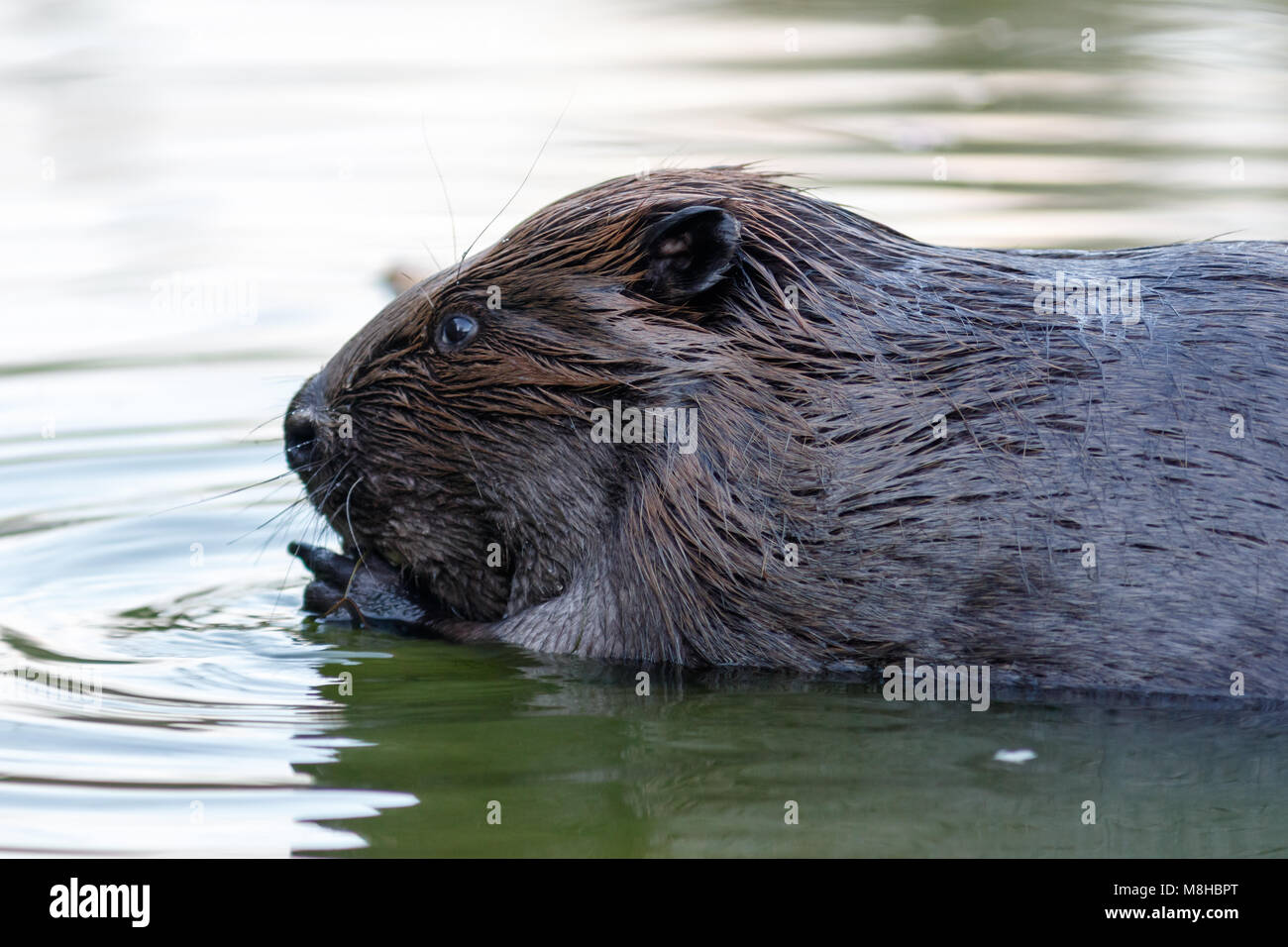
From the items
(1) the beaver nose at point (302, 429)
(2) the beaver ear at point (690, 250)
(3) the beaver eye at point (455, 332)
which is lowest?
(1) the beaver nose at point (302, 429)

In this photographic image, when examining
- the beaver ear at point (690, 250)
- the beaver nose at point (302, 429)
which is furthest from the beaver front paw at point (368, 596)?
the beaver ear at point (690, 250)

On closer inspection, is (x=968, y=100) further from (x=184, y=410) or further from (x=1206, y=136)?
(x=184, y=410)

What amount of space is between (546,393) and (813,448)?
959 millimetres

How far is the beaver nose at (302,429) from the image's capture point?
→ 659 centimetres

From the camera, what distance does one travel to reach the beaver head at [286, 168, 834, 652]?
5.86 m

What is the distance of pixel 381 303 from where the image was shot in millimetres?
10609

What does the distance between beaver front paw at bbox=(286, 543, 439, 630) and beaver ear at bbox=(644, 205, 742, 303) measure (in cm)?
149

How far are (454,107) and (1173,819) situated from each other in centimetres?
1130

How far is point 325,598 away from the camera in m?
6.63

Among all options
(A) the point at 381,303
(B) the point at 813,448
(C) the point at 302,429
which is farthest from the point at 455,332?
(A) the point at 381,303

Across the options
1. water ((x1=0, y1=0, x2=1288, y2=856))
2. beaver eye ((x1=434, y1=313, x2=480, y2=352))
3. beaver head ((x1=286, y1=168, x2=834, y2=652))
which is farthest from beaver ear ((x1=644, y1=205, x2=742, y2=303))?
water ((x1=0, y1=0, x2=1288, y2=856))

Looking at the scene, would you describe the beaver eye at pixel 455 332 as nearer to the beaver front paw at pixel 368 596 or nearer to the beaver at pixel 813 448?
the beaver at pixel 813 448

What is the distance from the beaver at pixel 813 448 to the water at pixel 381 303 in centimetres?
23

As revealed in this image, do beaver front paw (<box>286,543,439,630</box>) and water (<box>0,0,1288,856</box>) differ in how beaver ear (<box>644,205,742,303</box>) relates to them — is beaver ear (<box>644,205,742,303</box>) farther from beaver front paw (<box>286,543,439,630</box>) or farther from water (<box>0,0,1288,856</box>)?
beaver front paw (<box>286,543,439,630</box>)
